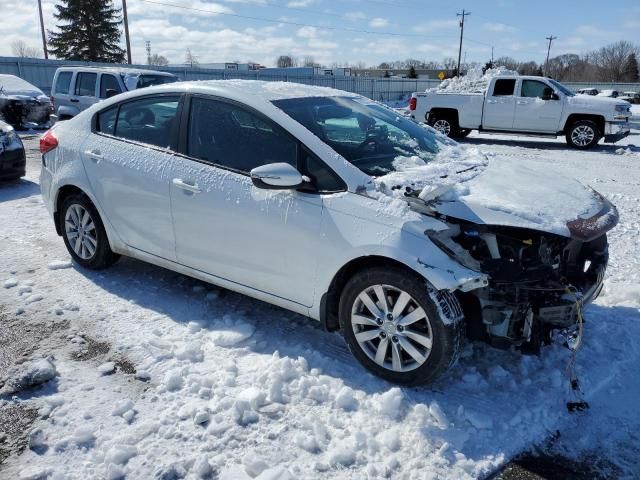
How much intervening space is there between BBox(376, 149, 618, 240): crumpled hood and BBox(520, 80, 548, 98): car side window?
1235cm

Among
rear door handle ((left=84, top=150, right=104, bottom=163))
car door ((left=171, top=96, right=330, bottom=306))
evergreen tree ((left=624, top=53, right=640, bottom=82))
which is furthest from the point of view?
evergreen tree ((left=624, top=53, right=640, bottom=82))

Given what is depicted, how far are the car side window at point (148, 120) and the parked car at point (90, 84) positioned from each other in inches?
376

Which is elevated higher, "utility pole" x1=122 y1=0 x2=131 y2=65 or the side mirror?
"utility pole" x1=122 y1=0 x2=131 y2=65

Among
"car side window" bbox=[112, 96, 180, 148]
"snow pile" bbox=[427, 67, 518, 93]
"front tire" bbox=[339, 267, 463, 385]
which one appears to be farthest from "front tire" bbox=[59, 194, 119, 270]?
"snow pile" bbox=[427, 67, 518, 93]

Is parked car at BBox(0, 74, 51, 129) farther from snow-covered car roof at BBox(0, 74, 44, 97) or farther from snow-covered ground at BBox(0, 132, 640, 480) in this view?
snow-covered ground at BBox(0, 132, 640, 480)

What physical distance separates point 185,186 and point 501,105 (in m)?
13.5

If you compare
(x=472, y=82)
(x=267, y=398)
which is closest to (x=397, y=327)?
(x=267, y=398)

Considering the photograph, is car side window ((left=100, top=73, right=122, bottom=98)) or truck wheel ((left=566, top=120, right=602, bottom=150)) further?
truck wheel ((left=566, top=120, right=602, bottom=150))

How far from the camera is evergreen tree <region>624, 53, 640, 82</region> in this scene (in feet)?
268

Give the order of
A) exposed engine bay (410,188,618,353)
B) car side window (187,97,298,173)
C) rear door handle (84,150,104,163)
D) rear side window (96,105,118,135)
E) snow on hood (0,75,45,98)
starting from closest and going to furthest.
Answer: exposed engine bay (410,188,618,353)
car side window (187,97,298,173)
rear door handle (84,150,104,163)
rear side window (96,105,118,135)
snow on hood (0,75,45,98)

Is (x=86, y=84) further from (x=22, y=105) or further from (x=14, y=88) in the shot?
(x=14, y=88)

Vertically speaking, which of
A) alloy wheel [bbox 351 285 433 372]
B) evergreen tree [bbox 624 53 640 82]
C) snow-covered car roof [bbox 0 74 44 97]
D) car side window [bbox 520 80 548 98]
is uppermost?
evergreen tree [bbox 624 53 640 82]

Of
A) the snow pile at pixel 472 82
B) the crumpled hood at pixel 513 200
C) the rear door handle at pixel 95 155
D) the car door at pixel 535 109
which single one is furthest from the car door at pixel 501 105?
the rear door handle at pixel 95 155

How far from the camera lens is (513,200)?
123 inches
